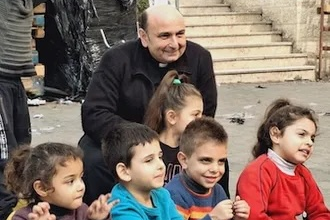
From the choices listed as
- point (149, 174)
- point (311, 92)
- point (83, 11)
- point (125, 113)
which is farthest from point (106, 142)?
point (311, 92)

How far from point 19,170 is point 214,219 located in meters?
0.87

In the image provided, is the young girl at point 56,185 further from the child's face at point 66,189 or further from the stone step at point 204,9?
the stone step at point 204,9

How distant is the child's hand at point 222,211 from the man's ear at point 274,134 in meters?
0.63

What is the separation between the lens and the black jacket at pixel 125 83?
14.3 feet

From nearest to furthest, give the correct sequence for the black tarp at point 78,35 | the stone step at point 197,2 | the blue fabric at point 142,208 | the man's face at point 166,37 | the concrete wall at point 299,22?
the blue fabric at point 142,208 → the man's face at point 166,37 → the black tarp at point 78,35 → the concrete wall at point 299,22 → the stone step at point 197,2

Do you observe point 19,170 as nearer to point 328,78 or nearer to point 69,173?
point 69,173

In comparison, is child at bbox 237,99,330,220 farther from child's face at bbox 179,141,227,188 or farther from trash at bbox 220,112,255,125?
trash at bbox 220,112,255,125

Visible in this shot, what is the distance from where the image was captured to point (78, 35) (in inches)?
373

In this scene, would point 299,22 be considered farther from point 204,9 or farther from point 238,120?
point 238,120

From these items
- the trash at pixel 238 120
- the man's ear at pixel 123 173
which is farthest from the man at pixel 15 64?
the trash at pixel 238 120

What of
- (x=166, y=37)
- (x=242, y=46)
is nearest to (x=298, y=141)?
(x=166, y=37)

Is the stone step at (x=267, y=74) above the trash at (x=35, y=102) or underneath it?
underneath

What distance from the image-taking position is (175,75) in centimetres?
417

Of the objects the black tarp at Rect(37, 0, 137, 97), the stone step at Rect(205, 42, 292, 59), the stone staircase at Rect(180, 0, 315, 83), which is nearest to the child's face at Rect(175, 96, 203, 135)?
the black tarp at Rect(37, 0, 137, 97)
